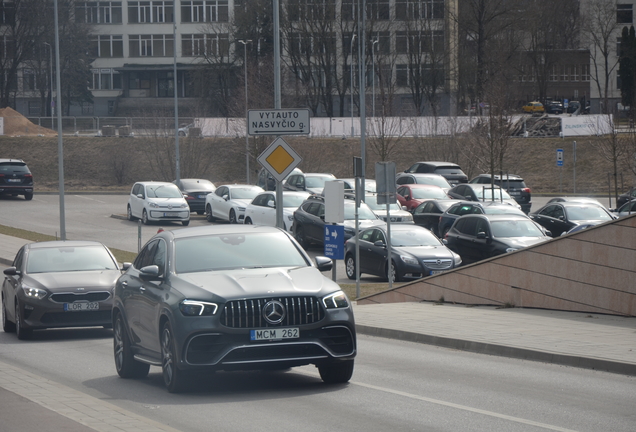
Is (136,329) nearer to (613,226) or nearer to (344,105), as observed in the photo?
(613,226)

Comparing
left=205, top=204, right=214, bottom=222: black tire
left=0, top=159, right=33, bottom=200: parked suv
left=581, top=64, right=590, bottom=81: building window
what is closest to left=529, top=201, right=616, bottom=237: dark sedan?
left=205, top=204, right=214, bottom=222: black tire

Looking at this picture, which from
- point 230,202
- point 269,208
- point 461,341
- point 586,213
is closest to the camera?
point 461,341

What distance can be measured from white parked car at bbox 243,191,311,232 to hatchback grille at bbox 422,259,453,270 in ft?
32.3

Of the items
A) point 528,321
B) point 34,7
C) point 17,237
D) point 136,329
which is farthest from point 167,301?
point 34,7

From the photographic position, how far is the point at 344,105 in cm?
9219

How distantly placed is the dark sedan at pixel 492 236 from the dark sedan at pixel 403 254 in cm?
103

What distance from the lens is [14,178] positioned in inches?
1917

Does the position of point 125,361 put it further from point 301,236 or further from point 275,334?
point 301,236

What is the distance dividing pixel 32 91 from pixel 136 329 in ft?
302

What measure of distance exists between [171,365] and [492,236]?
1570cm

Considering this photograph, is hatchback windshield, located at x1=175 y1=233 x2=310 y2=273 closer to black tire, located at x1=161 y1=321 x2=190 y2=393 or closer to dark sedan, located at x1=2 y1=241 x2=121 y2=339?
black tire, located at x1=161 y1=321 x2=190 y2=393

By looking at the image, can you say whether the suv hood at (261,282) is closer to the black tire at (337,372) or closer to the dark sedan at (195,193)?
the black tire at (337,372)

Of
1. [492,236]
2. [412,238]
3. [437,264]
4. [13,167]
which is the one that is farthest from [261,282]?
[13,167]

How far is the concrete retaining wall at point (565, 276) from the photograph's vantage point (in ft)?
47.5
